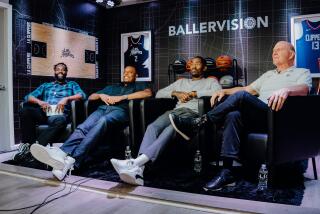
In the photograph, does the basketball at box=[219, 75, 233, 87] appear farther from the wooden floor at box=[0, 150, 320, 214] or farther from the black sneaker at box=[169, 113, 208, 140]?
the wooden floor at box=[0, 150, 320, 214]

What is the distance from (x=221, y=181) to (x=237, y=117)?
513 mm

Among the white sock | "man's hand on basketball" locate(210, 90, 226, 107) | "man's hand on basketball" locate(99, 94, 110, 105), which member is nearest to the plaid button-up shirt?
"man's hand on basketball" locate(99, 94, 110, 105)

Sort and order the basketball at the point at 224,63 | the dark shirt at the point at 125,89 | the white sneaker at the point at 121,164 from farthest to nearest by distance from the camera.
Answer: the basketball at the point at 224,63 < the dark shirt at the point at 125,89 < the white sneaker at the point at 121,164

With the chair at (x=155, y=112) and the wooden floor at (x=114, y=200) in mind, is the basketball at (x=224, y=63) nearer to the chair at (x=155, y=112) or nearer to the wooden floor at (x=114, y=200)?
the chair at (x=155, y=112)

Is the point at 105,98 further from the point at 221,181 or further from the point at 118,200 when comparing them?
the point at 221,181

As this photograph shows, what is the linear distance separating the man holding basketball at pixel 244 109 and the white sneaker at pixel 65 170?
953 millimetres

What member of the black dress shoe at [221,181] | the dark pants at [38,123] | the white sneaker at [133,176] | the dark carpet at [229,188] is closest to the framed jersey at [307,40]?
the dark carpet at [229,188]

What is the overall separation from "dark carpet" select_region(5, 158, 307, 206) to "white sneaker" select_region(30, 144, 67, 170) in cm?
36

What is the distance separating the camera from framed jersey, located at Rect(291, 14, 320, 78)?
14.3ft

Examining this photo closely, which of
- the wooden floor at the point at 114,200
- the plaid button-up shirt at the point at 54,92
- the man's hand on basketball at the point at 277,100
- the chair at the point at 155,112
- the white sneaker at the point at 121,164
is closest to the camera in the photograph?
the wooden floor at the point at 114,200

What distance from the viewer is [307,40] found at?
4.43m

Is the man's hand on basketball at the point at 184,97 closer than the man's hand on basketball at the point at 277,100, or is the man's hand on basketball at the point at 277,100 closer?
the man's hand on basketball at the point at 277,100

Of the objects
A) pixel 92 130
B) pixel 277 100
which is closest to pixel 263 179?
pixel 277 100

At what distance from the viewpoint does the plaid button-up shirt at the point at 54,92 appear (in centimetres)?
382
